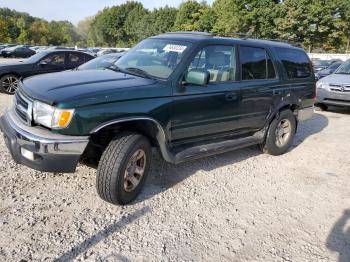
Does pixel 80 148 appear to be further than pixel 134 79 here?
No

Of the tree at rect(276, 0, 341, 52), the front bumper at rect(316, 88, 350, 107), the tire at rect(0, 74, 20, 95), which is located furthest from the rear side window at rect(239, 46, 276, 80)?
the tree at rect(276, 0, 341, 52)

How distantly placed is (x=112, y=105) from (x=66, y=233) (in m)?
1.30

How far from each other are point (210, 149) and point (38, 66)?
26.1 feet

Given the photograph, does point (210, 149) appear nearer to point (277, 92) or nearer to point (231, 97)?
point (231, 97)

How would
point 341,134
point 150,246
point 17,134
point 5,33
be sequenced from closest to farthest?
point 150,246, point 17,134, point 341,134, point 5,33

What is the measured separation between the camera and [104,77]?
158 inches

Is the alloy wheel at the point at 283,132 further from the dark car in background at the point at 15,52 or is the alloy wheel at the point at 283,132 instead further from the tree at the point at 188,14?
the tree at the point at 188,14

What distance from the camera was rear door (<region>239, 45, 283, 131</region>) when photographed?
5004 millimetres

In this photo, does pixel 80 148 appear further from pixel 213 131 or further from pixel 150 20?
pixel 150 20

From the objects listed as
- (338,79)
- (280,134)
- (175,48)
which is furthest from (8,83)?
(338,79)

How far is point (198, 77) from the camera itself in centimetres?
405

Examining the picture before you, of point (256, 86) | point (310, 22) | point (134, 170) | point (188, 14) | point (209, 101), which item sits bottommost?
point (134, 170)

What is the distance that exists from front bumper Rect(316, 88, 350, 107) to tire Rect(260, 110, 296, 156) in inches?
168

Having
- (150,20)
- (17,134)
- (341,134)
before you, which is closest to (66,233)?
(17,134)
